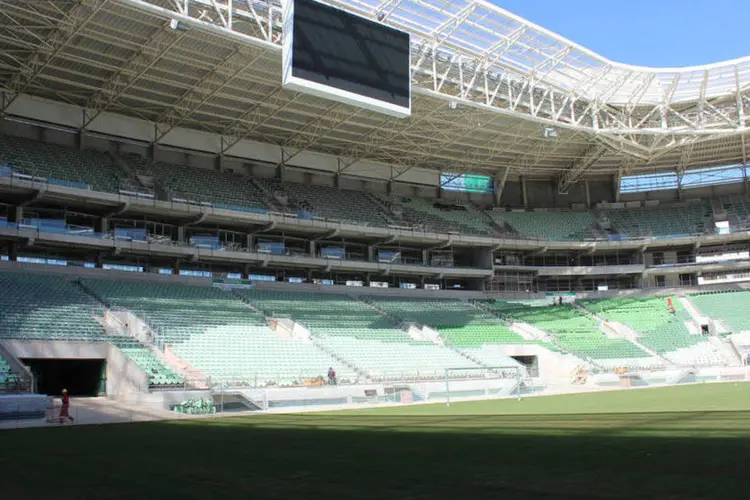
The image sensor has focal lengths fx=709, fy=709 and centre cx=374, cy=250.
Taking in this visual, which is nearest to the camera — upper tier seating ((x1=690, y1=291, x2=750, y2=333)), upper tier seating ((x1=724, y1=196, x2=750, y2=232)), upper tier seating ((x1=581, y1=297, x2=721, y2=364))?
upper tier seating ((x1=581, y1=297, x2=721, y2=364))

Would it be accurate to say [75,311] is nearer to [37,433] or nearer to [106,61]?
[106,61]

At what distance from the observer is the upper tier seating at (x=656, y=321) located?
4516 cm

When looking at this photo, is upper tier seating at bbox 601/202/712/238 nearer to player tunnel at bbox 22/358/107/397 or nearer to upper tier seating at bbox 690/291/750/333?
upper tier seating at bbox 690/291/750/333

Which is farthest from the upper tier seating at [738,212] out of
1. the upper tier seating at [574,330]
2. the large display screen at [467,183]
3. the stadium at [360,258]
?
the large display screen at [467,183]

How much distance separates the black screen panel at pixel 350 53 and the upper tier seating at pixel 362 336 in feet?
42.1

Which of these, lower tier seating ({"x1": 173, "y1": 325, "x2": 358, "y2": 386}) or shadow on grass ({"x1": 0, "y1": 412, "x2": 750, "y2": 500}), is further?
lower tier seating ({"x1": 173, "y1": 325, "x2": 358, "y2": 386})

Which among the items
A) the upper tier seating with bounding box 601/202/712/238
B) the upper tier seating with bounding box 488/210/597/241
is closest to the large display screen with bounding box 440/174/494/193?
the upper tier seating with bounding box 488/210/597/241

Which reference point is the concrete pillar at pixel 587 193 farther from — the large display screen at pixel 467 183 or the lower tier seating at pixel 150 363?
the lower tier seating at pixel 150 363

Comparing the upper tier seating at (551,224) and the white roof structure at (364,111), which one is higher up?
the white roof structure at (364,111)

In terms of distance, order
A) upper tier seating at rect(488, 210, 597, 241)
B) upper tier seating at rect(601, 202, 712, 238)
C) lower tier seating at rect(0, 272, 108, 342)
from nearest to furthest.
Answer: lower tier seating at rect(0, 272, 108, 342), upper tier seating at rect(488, 210, 597, 241), upper tier seating at rect(601, 202, 712, 238)

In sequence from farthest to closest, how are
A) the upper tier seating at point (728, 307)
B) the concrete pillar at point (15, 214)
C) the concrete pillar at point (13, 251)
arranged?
the upper tier seating at point (728, 307) < the concrete pillar at point (13, 251) < the concrete pillar at point (15, 214)

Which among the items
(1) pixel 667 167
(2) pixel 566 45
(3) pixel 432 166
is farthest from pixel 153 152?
(1) pixel 667 167

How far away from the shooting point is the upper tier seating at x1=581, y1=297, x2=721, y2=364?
1778 inches

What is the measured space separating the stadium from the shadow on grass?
0.29ft
